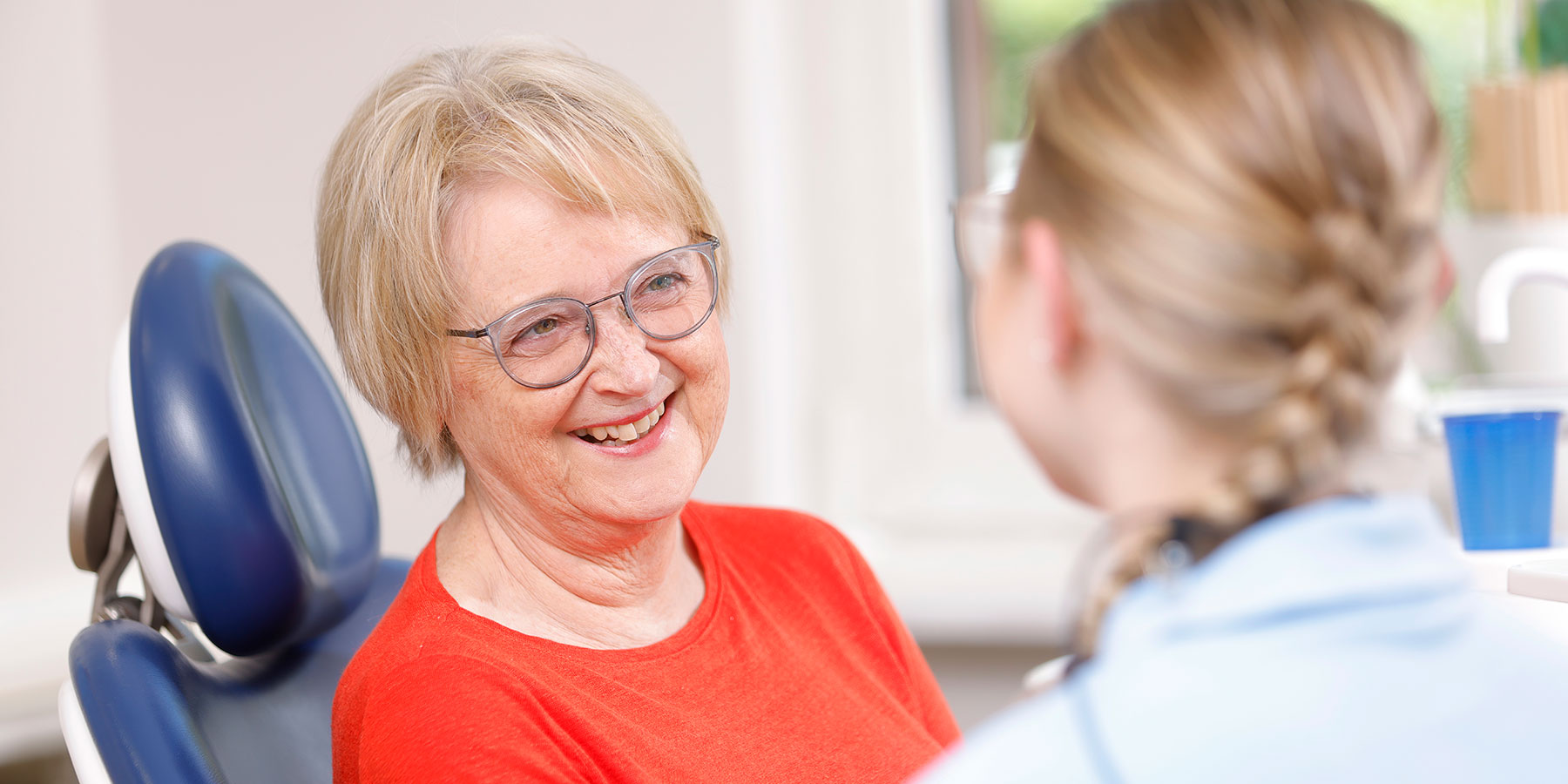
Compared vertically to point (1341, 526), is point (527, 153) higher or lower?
higher

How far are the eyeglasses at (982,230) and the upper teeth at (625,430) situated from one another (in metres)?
0.46

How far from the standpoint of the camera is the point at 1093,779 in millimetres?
564

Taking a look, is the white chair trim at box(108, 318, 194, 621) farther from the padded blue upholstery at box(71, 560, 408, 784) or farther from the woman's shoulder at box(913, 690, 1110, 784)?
the woman's shoulder at box(913, 690, 1110, 784)

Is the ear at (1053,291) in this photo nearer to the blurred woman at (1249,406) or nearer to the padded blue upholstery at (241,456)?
the blurred woman at (1249,406)

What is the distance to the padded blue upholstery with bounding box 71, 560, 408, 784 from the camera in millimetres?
904

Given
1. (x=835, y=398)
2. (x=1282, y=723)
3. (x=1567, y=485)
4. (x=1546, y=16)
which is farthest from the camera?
(x=835, y=398)

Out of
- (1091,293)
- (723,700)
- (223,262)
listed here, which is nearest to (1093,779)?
(1091,293)

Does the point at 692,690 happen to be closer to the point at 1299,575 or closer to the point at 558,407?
the point at 558,407

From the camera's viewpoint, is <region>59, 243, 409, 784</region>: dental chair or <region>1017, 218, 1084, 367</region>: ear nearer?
<region>1017, 218, 1084, 367</region>: ear

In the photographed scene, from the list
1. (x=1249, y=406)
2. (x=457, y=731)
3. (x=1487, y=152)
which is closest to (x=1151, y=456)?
(x=1249, y=406)

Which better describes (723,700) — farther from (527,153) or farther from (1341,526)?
(1341,526)

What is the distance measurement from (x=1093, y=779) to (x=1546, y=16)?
2039 millimetres

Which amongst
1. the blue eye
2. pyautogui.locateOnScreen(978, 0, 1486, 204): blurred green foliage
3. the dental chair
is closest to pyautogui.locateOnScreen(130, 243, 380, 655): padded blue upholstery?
the dental chair

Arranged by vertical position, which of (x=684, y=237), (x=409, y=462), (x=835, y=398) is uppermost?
(x=684, y=237)
